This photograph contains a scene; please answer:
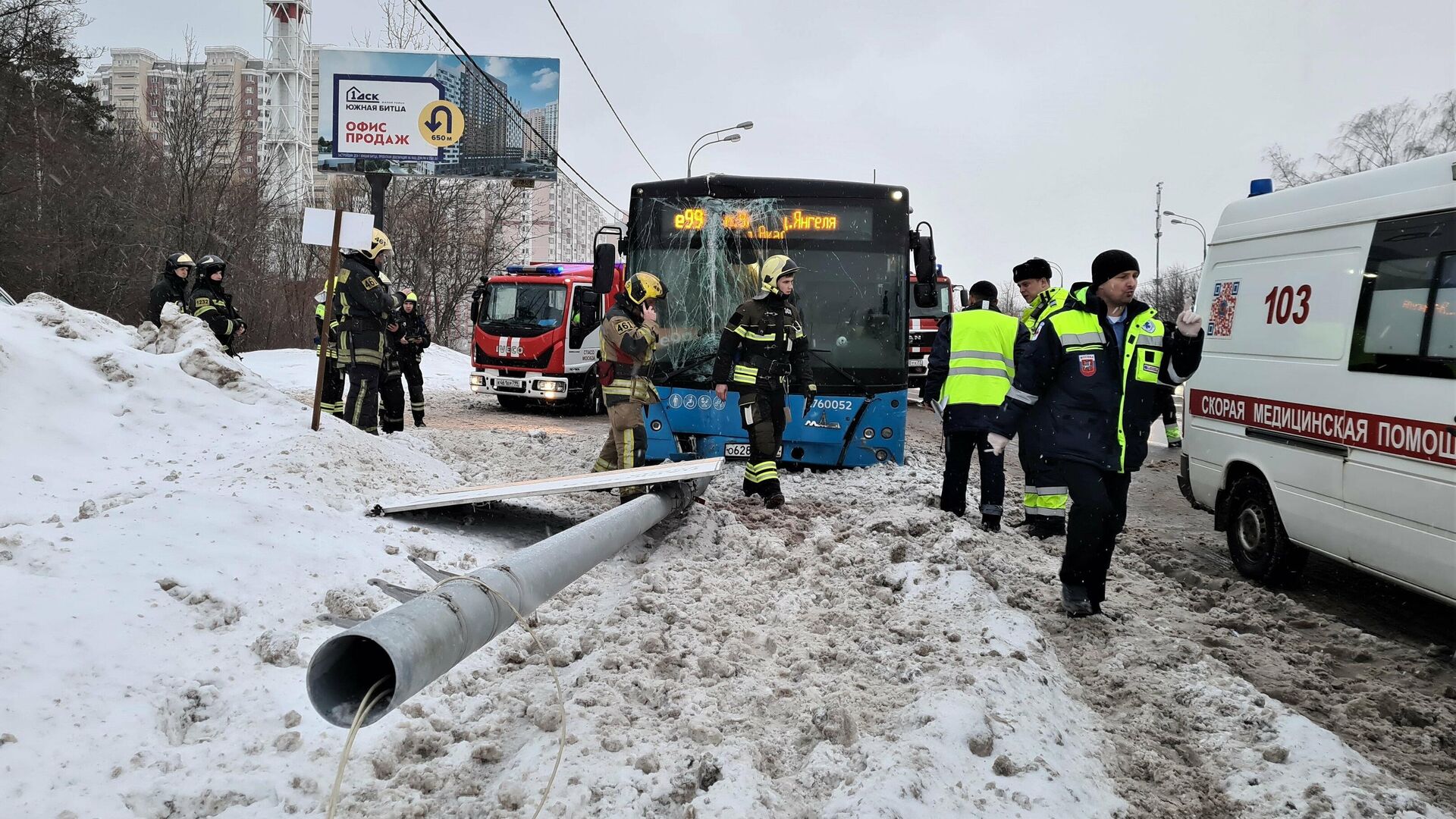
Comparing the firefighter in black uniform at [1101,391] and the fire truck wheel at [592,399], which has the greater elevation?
the firefighter in black uniform at [1101,391]

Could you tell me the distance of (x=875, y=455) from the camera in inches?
352

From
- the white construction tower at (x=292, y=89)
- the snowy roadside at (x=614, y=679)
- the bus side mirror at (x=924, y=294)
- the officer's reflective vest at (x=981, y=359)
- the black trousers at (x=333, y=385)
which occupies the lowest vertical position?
the snowy roadside at (x=614, y=679)

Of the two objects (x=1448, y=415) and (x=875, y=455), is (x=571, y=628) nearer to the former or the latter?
(x=1448, y=415)

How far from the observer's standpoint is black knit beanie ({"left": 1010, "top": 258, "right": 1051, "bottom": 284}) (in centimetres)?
714

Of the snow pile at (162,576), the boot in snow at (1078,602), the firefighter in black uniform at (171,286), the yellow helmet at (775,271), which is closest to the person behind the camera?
the snow pile at (162,576)

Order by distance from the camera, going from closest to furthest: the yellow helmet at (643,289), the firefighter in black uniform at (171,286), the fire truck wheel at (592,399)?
the yellow helmet at (643,289), the firefighter in black uniform at (171,286), the fire truck wheel at (592,399)

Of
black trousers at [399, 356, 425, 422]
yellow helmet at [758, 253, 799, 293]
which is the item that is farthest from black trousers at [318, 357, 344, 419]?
yellow helmet at [758, 253, 799, 293]

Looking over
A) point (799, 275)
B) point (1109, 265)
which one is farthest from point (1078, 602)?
point (799, 275)

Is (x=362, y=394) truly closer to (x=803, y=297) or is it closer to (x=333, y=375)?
(x=333, y=375)

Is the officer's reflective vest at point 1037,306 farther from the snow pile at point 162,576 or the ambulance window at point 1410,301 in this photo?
the snow pile at point 162,576

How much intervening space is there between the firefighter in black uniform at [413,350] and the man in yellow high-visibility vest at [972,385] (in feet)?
26.2

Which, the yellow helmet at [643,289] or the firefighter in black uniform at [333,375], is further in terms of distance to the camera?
the firefighter in black uniform at [333,375]

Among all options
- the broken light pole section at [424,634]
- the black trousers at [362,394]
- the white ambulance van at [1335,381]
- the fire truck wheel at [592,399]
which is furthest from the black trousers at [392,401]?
the white ambulance van at [1335,381]

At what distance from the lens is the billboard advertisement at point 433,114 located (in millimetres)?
25703
